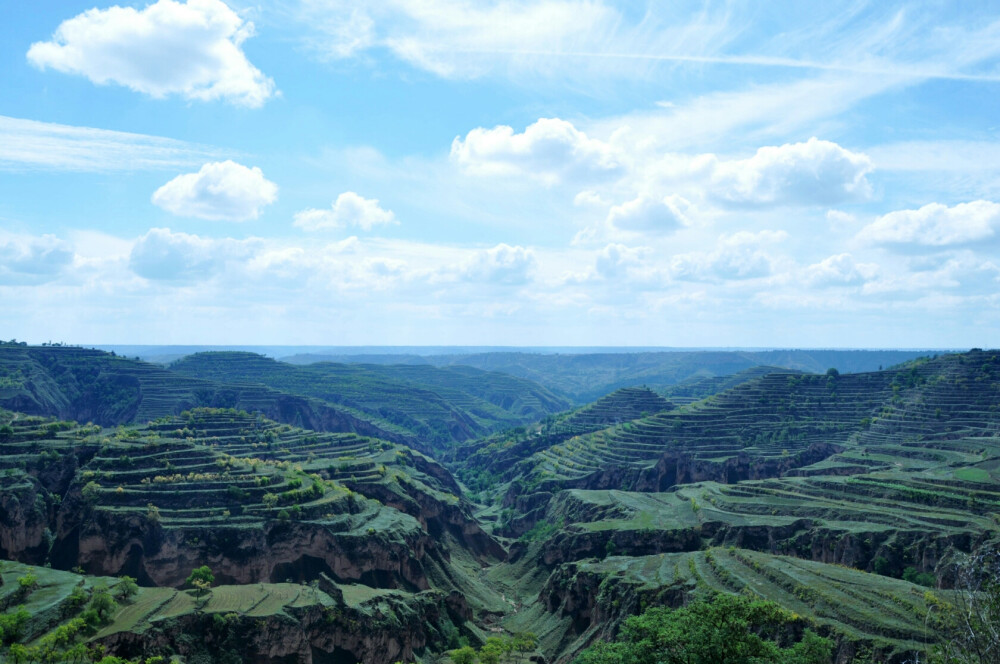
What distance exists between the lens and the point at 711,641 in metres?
55.6

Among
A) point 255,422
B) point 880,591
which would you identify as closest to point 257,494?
point 255,422

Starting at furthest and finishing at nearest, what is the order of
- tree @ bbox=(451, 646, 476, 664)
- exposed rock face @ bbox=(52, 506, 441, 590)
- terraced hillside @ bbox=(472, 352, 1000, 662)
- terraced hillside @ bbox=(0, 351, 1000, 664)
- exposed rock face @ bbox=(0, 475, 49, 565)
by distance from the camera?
1. exposed rock face @ bbox=(0, 475, 49, 565)
2. exposed rock face @ bbox=(52, 506, 441, 590)
3. terraced hillside @ bbox=(472, 352, 1000, 662)
4. tree @ bbox=(451, 646, 476, 664)
5. terraced hillside @ bbox=(0, 351, 1000, 664)

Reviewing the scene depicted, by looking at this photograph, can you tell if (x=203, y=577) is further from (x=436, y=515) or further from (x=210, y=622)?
(x=436, y=515)

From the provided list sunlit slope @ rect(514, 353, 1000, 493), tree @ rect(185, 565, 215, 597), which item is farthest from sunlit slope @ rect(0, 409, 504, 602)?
sunlit slope @ rect(514, 353, 1000, 493)

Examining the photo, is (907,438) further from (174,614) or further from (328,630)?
(174,614)

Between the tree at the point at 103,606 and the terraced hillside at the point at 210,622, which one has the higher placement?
the tree at the point at 103,606

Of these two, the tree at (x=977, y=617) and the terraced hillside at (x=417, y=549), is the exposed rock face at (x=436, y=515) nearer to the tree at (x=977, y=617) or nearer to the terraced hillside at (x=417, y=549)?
the terraced hillside at (x=417, y=549)

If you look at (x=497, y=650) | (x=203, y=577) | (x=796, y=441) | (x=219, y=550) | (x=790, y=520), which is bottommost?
(x=497, y=650)

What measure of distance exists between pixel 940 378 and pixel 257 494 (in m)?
182

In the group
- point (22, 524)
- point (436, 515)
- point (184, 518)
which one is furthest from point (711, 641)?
point (436, 515)

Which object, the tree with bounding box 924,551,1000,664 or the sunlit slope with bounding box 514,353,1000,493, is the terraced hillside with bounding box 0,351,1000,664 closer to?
the sunlit slope with bounding box 514,353,1000,493

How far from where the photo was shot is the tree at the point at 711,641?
55.7 meters

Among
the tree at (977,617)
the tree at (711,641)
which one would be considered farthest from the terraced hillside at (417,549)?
the tree at (977,617)

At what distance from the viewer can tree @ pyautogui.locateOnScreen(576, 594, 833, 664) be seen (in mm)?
55688
